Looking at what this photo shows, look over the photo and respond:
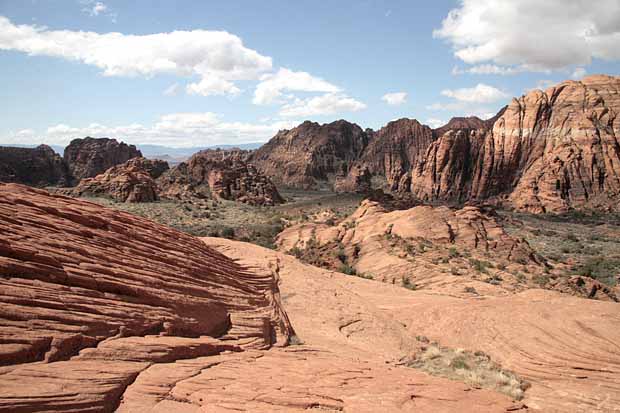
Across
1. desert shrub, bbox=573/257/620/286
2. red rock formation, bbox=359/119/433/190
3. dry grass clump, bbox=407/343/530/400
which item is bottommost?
desert shrub, bbox=573/257/620/286

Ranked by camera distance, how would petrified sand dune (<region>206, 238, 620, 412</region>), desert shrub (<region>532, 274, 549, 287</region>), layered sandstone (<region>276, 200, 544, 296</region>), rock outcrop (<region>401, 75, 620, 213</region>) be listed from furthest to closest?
rock outcrop (<region>401, 75, 620, 213</region>)
layered sandstone (<region>276, 200, 544, 296</region>)
desert shrub (<region>532, 274, 549, 287</region>)
petrified sand dune (<region>206, 238, 620, 412</region>)

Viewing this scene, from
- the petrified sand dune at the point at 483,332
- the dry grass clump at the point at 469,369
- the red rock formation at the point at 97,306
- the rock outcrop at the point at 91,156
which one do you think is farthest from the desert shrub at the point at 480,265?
the rock outcrop at the point at 91,156

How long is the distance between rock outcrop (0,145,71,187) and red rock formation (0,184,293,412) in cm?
8238

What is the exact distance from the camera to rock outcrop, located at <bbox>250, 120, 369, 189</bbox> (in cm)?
11450

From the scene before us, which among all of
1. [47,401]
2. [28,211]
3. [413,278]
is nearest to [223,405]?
[47,401]

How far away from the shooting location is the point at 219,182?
218ft

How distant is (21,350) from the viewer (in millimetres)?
5480

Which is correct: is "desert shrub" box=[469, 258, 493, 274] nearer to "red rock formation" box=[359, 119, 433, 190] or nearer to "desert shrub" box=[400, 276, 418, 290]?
"desert shrub" box=[400, 276, 418, 290]

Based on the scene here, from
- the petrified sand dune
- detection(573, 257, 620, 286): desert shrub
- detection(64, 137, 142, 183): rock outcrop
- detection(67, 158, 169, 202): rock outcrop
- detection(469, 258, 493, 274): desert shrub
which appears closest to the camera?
the petrified sand dune

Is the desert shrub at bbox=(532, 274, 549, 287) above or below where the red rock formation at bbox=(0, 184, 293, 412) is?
below

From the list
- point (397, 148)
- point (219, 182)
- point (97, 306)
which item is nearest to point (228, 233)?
point (219, 182)

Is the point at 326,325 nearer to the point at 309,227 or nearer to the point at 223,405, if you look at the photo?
the point at 223,405

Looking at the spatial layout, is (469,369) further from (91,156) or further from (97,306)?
(91,156)

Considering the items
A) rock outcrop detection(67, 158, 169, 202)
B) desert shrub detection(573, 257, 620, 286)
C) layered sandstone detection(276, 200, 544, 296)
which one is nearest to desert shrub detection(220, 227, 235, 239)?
layered sandstone detection(276, 200, 544, 296)
